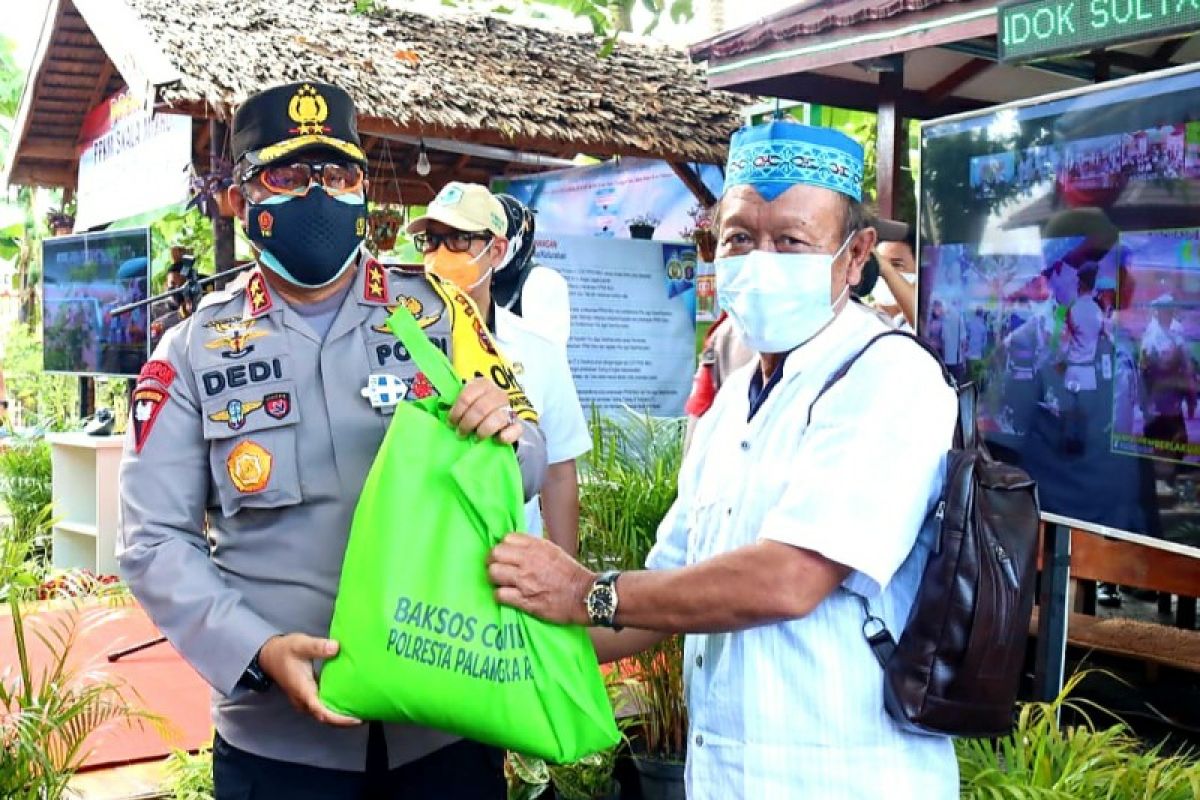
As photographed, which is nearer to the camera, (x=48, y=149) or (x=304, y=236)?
(x=304, y=236)

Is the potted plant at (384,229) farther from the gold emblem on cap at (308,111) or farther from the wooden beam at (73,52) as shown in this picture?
the gold emblem on cap at (308,111)

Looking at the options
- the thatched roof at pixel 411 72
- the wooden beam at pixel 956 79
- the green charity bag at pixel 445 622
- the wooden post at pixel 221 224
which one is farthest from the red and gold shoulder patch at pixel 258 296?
the wooden post at pixel 221 224

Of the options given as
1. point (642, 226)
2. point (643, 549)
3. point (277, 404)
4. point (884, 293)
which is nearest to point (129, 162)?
point (642, 226)

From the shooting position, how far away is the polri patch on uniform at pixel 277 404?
76.5 inches

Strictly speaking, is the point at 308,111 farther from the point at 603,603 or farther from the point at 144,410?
the point at 603,603

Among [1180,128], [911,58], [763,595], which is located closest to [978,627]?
[763,595]

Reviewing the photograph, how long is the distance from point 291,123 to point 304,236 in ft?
0.59

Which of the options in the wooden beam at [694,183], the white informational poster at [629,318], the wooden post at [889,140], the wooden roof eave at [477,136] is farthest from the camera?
the wooden beam at [694,183]

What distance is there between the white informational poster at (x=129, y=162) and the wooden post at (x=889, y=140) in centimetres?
415

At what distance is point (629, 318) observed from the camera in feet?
27.5

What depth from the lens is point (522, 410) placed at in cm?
207

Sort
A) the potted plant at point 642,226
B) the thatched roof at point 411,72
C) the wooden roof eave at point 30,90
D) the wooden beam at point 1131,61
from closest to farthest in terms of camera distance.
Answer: the wooden beam at point 1131,61, the thatched roof at point 411,72, the potted plant at point 642,226, the wooden roof eave at point 30,90

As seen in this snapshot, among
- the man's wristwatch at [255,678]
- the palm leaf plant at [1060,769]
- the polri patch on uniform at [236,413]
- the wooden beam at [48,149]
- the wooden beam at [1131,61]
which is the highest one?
the wooden beam at [48,149]

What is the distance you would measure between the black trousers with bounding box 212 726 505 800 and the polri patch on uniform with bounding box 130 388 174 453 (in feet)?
1.69
